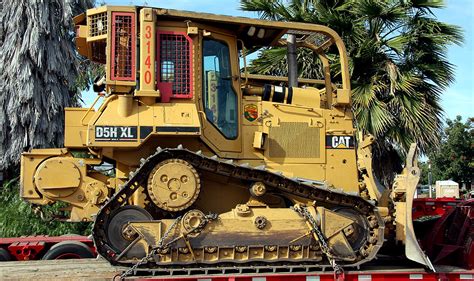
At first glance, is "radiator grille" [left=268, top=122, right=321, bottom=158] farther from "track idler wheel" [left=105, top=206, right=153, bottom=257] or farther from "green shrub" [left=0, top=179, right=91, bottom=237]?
"green shrub" [left=0, top=179, right=91, bottom=237]

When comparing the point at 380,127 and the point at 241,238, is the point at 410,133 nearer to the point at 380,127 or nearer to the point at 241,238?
the point at 380,127

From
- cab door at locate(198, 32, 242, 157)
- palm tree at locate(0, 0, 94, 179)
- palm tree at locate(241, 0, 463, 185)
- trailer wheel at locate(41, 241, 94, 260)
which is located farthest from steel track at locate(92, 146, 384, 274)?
palm tree at locate(0, 0, 94, 179)

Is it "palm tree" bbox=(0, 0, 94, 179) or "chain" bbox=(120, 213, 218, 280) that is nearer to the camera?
"chain" bbox=(120, 213, 218, 280)

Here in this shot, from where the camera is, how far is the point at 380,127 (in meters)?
12.0

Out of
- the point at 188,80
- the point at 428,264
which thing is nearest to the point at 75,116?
the point at 188,80

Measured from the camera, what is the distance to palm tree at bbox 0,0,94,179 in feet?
43.4

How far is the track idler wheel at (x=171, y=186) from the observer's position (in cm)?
657

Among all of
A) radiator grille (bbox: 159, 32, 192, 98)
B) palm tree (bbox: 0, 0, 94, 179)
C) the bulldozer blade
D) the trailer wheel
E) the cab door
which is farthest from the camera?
palm tree (bbox: 0, 0, 94, 179)

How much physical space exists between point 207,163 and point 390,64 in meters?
7.05

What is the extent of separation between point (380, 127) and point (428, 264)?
5.62 m

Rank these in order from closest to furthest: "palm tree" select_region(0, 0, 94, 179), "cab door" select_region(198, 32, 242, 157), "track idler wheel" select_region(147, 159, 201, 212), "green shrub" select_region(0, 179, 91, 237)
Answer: "track idler wheel" select_region(147, 159, 201, 212) → "cab door" select_region(198, 32, 242, 157) → "green shrub" select_region(0, 179, 91, 237) → "palm tree" select_region(0, 0, 94, 179)

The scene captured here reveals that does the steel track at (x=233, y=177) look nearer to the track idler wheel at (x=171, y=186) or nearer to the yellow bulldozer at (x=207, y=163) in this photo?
the yellow bulldozer at (x=207, y=163)

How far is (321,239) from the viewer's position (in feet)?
21.8

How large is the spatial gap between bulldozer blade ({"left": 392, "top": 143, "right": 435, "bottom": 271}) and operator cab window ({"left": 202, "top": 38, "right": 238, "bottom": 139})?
2.22 m
